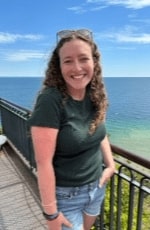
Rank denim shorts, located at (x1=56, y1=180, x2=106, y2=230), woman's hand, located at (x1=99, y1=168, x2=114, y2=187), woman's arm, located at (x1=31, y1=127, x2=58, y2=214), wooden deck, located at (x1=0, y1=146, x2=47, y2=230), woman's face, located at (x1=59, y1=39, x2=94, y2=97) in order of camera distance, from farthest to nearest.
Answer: wooden deck, located at (x1=0, y1=146, x2=47, y2=230) < woman's hand, located at (x1=99, y1=168, x2=114, y2=187) < denim shorts, located at (x1=56, y1=180, x2=106, y2=230) < woman's face, located at (x1=59, y1=39, x2=94, y2=97) < woman's arm, located at (x1=31, y1=127, x2=58, y2=214)

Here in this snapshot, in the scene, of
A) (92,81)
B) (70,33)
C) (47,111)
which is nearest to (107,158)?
(92,81)

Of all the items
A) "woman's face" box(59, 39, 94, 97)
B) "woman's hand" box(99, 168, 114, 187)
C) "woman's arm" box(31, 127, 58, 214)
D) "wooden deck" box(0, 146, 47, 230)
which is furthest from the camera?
"wooden deck" box(0, 146, 47, 230)

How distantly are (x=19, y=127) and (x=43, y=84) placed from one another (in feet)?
9.65

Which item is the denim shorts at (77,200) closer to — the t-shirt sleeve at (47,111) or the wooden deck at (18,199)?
the t-shirt sleeve at (47,111)

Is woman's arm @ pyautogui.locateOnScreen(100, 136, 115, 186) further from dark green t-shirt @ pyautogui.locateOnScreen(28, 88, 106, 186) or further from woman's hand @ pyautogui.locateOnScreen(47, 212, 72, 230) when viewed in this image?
woman's hand @ pyautogui.locateOnScreen(47, 212, 72, 230)

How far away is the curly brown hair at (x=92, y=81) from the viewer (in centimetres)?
172

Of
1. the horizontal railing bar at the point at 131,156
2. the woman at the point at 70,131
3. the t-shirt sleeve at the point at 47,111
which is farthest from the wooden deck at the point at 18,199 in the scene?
the t-shirt sleeve at the point at 47,111

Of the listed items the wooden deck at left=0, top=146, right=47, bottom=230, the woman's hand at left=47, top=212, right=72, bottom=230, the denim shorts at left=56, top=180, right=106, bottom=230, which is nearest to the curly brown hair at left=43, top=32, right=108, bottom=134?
the denim shorts at left=56, top=180, right=106, bottom=230

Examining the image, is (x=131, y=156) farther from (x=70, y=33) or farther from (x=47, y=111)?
(x=70, y=33)

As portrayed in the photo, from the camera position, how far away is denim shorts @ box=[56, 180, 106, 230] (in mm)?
1793

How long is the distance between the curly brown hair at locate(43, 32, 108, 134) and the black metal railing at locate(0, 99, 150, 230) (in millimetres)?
344

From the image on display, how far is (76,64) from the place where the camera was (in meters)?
1.70

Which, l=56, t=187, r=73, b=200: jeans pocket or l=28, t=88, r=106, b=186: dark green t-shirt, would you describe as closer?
l=28, t=88, r=106, b=186: dark green t-shirt

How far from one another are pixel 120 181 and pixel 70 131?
0.74 m
